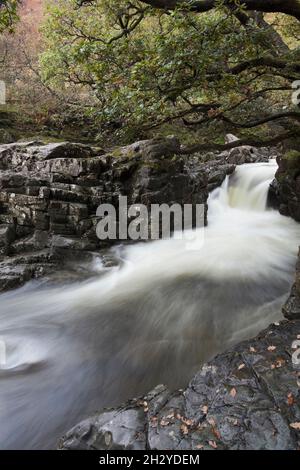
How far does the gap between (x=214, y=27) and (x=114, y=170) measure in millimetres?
5211

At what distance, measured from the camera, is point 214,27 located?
5004mm

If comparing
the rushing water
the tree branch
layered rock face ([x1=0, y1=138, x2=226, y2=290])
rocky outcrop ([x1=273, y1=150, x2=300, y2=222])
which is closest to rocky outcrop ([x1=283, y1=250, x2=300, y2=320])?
the rushing water

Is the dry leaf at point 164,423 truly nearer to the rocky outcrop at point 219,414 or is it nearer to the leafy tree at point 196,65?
the rocky outcrop at point 219,414

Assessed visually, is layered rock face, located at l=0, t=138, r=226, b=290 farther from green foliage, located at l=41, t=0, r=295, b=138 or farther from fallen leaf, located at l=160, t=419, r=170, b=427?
fallen leaf, located at l=160, t=419, r=170, b=427

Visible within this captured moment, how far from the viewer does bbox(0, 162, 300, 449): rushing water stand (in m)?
4.12

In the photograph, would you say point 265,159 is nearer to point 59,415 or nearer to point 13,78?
point 13,78

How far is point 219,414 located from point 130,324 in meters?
3.04

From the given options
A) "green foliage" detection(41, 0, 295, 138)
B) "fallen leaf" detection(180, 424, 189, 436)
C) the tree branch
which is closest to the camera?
"fallen leaf" detection(180, 424, 189, 436)

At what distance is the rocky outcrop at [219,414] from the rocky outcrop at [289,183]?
27.8ft

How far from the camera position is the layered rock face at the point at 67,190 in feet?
27.5

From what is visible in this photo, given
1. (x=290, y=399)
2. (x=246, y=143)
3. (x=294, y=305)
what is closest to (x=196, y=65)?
(x=246, y=143)

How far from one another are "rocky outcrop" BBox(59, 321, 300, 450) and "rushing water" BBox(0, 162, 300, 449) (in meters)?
0.95
